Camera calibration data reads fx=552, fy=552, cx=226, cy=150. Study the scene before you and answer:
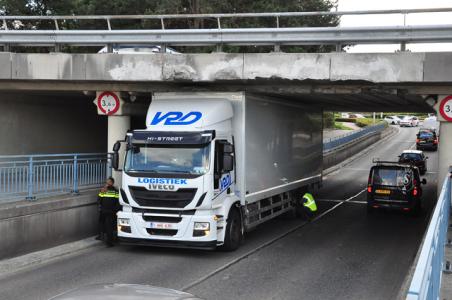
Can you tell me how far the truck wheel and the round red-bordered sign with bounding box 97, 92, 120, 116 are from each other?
17.0 ft

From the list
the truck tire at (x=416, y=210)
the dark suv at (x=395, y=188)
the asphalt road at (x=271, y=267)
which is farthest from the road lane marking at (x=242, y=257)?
the truck tire at (x=416, y=210)

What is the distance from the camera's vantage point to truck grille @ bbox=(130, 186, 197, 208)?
11859 mm

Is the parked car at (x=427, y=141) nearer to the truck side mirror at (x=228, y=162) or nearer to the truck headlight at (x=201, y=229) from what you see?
the truck side mirror at (x=228, y=162)

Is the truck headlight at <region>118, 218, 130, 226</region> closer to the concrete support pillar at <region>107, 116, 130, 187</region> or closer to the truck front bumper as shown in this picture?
the truck front bumper

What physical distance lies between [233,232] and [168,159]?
89.4 inches

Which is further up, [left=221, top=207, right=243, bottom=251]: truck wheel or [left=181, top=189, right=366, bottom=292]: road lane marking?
[left=221, top=207, right=243, bottom=251]: truck wheel

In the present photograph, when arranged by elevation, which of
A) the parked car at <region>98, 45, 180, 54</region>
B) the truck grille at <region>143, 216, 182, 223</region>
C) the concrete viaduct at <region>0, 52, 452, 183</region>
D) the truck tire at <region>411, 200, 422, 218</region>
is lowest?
the truck tire at <region>411, 200, 422, 218</region>

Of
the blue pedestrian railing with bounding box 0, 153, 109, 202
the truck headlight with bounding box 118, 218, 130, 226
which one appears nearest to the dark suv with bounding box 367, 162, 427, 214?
the blue pedestrian railing with bounding box 0, 153, 109, 202

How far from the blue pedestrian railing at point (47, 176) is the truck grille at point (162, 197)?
2.47 meters

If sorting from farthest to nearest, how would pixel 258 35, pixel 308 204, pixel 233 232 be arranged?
pixel 308 204
pixel 258 35
pixel 233 232

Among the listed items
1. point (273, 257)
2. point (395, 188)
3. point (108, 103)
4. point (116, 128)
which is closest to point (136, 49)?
point (108, 103)

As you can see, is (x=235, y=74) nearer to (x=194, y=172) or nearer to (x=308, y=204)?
(x=194, y=172)

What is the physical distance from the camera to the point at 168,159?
12141 mm

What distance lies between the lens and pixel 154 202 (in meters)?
12.0
